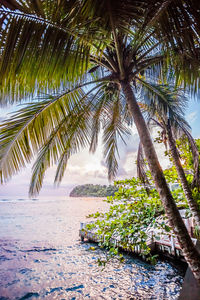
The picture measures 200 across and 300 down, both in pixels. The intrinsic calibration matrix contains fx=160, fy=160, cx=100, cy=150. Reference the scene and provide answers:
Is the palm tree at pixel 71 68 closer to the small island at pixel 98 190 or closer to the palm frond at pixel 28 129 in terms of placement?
the palm frond at pixel 28 129

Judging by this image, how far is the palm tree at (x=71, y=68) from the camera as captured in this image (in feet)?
4.93

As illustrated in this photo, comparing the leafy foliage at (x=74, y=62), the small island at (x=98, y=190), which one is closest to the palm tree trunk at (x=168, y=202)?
the leafy foliage at (x=74, y=62)

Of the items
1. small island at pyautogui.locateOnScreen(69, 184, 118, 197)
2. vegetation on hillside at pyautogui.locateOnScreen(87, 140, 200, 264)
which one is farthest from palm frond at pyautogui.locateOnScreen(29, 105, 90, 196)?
small island at pyautogui.locateOnScreen(69, 184, 118, 197)

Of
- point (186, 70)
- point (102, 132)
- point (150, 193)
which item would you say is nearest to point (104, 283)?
point (150, 193)

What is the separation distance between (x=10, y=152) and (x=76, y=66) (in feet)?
6.13

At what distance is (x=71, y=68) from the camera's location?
1.94 m

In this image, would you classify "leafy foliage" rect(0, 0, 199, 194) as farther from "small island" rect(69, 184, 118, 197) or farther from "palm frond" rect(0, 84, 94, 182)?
"small island" rect(69, 184, 118, 197)

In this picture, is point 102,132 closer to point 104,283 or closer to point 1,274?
point 104,283

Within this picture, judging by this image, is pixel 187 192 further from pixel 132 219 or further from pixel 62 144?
pixel 62 144

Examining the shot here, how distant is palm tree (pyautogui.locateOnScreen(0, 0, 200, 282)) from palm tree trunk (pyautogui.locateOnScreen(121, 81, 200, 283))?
11mm

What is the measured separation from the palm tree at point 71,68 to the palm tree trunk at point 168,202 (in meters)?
0.01

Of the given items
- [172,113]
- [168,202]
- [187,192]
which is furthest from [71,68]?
[187,192]

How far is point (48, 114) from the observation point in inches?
125

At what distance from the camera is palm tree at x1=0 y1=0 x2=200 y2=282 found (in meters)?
1.50
